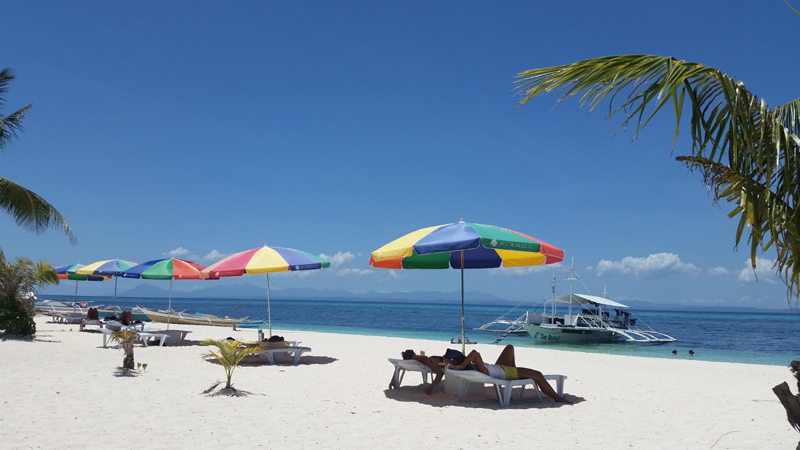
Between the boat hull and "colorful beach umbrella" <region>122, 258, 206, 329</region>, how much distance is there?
75.0 feet

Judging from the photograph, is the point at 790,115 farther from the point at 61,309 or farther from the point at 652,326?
the point at 652,326

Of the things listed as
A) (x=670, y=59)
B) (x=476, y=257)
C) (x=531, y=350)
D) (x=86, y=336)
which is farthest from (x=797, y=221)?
(x=86, y=336)

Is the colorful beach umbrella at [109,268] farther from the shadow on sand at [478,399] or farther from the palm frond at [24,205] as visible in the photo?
the shadow on sand at [478,399]

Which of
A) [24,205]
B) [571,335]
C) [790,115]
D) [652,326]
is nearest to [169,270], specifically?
[24,205]

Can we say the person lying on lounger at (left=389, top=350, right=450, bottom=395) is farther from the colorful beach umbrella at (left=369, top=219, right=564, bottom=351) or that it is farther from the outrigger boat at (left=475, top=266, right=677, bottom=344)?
the outrigger boat at (left=475, top=266, right=677, bottom=344)

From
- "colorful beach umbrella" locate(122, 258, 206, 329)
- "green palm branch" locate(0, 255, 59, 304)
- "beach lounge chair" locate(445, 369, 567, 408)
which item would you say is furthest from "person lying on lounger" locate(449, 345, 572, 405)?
"green palm branch" locate(0, 255, 59, 304)

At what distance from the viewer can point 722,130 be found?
266cm

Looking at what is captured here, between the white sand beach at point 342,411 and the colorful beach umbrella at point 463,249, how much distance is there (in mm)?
1451

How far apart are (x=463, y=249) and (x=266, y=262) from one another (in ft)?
15.6

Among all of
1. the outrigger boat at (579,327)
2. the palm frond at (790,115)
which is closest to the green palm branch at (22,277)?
the palm frond at (790,115)

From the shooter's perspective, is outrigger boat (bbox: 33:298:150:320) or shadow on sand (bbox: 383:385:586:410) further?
outrigger boat (bbox: 33:298:150:320)

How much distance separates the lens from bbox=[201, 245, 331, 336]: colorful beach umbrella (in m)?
9.80

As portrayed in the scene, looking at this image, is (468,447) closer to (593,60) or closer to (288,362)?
(593,60)

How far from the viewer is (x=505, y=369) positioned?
23.0 ft
